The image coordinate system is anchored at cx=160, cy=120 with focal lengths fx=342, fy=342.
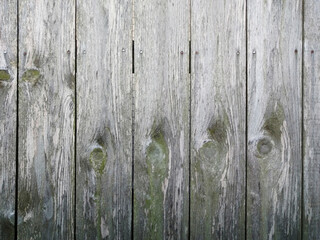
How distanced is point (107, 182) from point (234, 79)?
2.31 feet

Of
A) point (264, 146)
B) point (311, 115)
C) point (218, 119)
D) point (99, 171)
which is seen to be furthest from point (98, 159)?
point (311, 115)

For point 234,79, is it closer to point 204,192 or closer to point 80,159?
point 204,192

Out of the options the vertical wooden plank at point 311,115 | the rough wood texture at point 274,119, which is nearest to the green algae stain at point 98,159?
the rough wood texture at point 274,119

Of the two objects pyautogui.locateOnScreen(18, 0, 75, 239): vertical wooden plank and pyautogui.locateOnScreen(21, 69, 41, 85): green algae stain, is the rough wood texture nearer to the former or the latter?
pyautogui.locateOnScreen(18, 0, 75, 239): vertical wooden plank

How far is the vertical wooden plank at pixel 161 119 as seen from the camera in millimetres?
1461

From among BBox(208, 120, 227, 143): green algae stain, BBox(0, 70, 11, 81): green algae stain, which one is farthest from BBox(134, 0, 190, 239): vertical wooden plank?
BBox(0, 70, 11, 81): green algae stain

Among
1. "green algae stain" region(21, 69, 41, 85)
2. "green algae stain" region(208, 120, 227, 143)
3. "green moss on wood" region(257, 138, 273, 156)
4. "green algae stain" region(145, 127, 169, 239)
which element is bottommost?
"green algae stain" region(145, 127, 169, 239)

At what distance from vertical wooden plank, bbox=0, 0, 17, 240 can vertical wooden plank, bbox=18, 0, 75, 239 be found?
3cm

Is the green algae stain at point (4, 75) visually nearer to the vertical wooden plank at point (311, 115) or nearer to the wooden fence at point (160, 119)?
the wooden fence at point (160, 119)

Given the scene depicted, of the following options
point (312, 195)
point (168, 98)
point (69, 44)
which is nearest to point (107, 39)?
point (69, 44)

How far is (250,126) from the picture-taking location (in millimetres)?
1486

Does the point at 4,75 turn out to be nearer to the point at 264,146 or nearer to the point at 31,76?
the point at 31,76

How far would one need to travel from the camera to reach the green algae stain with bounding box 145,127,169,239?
4.85ft

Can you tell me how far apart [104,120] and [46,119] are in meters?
0.25
